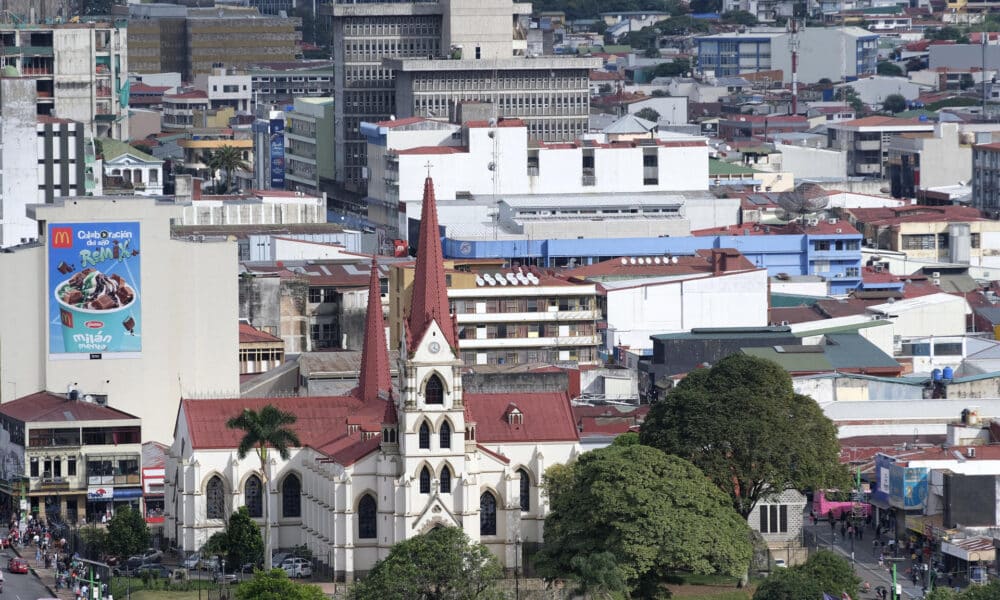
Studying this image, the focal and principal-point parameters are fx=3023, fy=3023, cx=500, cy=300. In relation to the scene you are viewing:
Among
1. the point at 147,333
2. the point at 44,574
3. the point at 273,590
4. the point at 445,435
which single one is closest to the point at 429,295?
the point at 445,435

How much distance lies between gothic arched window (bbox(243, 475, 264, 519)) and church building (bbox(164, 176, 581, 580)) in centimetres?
4

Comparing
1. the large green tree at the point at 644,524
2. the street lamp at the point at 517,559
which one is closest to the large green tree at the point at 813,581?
the large green tree at the point at 644,524

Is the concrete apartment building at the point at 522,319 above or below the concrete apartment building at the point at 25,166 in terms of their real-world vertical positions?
below

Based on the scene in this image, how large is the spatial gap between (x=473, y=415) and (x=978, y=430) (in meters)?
25.1

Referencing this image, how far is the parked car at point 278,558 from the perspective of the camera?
12006cm

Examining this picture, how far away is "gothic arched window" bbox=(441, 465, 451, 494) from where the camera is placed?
11775cm

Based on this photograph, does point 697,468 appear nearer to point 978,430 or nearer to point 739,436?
point 739,436

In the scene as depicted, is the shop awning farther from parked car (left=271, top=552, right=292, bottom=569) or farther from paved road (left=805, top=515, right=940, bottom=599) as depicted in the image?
parked car (left=271, top=552, right=292, bottom=569)

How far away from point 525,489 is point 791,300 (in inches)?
2593

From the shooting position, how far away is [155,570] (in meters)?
121

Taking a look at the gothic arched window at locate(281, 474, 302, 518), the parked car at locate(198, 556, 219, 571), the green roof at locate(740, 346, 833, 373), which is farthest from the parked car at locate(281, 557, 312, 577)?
the green roof at locate(740, 346, 833, 373)

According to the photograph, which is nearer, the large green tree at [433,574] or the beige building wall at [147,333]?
the large green tree at [433,574]

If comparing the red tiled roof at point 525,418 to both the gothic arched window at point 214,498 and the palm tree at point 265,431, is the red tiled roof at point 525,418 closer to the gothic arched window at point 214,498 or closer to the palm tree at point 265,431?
the palm tree at point 265,431

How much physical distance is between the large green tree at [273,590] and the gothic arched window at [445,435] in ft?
35.8
